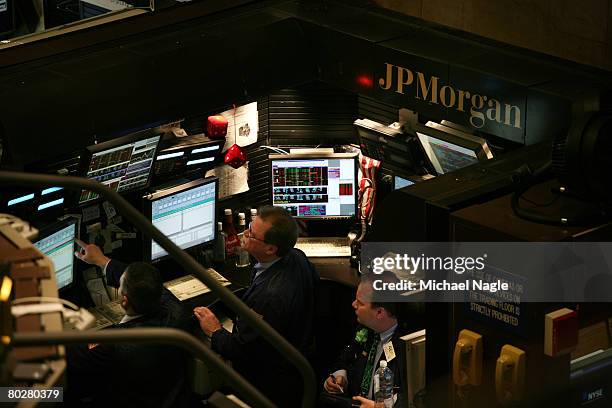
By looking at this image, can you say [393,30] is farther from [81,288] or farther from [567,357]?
[567,357]

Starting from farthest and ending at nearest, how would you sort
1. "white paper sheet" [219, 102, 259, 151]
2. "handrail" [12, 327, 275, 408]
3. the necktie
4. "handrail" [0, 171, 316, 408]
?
"white paper sheet" [219, 102, 259, 151] → the necktie → "handrail" [0, 171, 316, 408] → "handrail" [12, 327, 275, 408]

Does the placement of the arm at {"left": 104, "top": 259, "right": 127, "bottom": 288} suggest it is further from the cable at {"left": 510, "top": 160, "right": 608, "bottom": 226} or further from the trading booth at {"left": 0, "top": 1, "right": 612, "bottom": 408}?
the cable at {"left": 510, "top": 160, "right": 608, "bottom": 226}

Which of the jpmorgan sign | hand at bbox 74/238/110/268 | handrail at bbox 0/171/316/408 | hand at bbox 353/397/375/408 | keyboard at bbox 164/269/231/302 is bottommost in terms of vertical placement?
keyboard at bbox 164/269/231/302

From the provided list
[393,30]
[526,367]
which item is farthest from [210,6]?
[526,367]

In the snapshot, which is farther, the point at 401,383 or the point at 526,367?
the point at 401,383

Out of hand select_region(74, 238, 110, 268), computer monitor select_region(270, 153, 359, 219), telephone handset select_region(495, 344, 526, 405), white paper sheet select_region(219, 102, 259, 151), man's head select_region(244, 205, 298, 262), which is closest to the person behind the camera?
telephone handset select_region(495, 344, 526, 405)

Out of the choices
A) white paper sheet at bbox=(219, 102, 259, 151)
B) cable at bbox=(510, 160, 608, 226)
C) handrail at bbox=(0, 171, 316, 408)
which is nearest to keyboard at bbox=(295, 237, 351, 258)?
white paper sheet at bbox=(219, 102, 259, 151)

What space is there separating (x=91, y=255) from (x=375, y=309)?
1.76m

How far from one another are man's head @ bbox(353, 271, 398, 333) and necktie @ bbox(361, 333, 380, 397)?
0.06 metres

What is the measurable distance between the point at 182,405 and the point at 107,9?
11.9 feet

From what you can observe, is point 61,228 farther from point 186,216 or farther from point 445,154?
point 445,154

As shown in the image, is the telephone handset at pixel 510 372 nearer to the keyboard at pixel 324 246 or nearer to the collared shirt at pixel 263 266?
the collared shirt at pixel 263 266

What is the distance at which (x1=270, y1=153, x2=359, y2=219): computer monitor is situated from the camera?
745 centimetres

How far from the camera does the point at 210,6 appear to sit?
7168 millimetres
